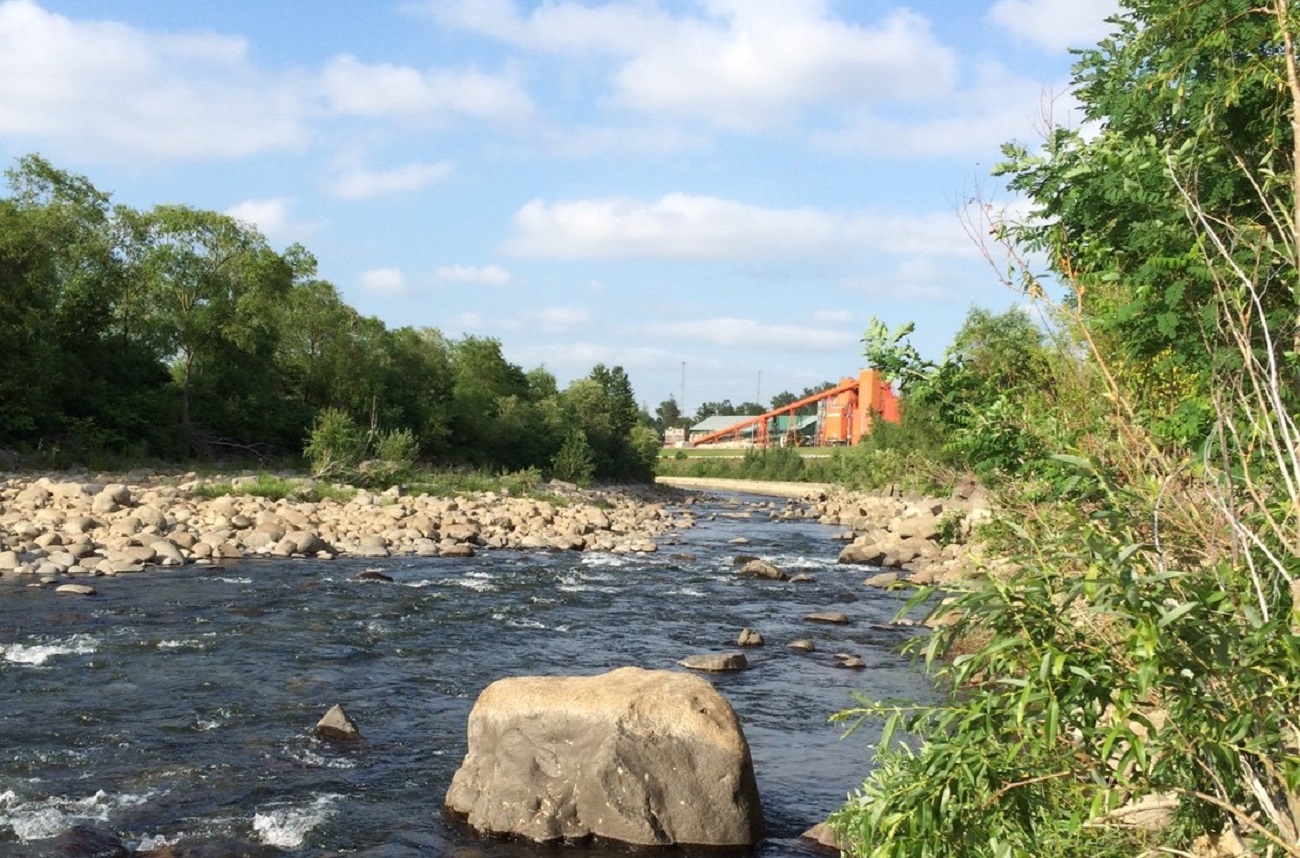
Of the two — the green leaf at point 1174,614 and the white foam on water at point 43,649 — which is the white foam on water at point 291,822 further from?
the green leaf at point 1174,614

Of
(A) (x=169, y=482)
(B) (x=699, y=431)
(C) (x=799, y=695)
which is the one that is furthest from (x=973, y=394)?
(B) (x=699, y=431)

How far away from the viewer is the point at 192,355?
1681 inches

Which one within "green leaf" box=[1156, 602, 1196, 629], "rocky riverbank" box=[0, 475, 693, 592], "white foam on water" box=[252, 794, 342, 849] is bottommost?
"white foam on water" box=[252, 794, 342, 849]

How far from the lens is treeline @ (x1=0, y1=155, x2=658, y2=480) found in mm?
34875

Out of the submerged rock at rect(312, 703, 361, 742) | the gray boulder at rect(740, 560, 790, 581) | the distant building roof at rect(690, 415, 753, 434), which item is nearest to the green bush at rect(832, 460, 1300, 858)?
the submerged rock at rect(312, 703, 361, 742)

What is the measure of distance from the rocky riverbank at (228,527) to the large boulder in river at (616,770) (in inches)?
509

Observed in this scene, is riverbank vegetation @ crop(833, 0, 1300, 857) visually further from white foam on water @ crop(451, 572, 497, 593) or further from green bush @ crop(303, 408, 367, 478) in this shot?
green bush @ crop(303, 408, 367, 478)

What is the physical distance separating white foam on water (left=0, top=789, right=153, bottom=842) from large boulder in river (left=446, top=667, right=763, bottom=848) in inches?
99.7

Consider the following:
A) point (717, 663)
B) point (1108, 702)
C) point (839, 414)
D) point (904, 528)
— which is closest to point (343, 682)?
point (717, 663)

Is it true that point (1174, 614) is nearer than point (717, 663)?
Yes

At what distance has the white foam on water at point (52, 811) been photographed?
7.48m

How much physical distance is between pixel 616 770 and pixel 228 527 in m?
18.8

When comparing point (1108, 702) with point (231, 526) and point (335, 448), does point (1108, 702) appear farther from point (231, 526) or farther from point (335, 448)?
point (335, 448)

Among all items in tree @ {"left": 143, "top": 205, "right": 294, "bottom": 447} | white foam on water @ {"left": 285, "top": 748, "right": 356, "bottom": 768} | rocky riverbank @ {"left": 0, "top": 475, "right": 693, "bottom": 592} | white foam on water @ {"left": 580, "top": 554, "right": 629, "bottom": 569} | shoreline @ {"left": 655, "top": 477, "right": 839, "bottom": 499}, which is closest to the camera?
white foam on water @ {"left": 285, "top": 748, "right": 356, "bottom": 768}
